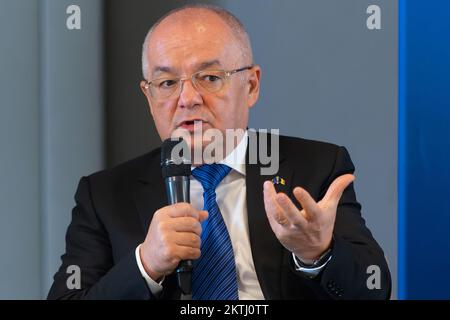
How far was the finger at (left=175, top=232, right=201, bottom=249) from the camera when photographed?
4.21 ft

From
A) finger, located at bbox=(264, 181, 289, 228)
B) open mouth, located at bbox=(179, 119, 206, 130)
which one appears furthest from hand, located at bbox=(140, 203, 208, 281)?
open mouth, located at bbox=(179, 119, 206, 130)

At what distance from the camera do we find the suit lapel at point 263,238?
1.58 meters

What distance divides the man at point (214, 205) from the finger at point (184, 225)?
4.8 inches

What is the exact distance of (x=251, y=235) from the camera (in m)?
1.63

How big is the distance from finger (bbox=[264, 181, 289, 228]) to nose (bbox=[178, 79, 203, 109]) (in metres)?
0.43

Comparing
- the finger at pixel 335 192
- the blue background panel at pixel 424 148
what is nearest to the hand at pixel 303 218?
the finger at pixel 335 192

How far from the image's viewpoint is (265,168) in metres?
1.72

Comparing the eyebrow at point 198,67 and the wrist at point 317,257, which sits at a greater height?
the eyebrow at point 198,67

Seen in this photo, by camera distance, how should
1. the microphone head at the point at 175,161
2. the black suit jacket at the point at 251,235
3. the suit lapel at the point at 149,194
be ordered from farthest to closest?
the suit lapel at the point at 149,194 → the black suit jacket at the point at 251,235 → the microphone head at the point at 175,161

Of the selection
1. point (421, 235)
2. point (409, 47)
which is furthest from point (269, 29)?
point (421, 235)

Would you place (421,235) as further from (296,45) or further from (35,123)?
(35,123)

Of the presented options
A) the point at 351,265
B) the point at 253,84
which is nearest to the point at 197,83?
the point at 253,84

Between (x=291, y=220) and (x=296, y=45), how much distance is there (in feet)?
3.46

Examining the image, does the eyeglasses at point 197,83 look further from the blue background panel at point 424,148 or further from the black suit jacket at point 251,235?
the blue background panel at point 424,148
